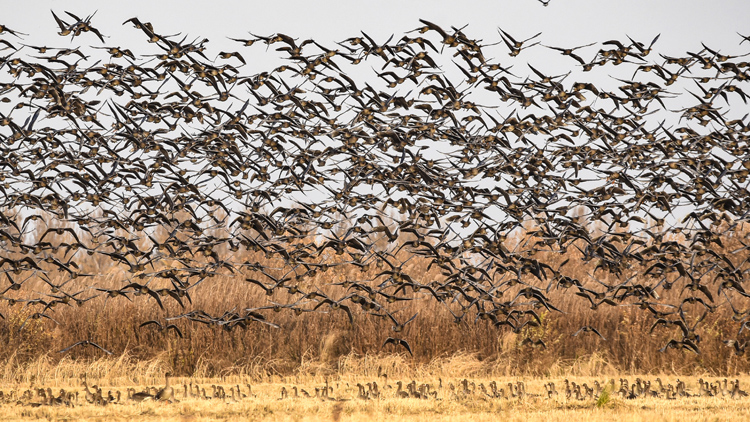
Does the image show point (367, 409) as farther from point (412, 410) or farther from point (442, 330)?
point (442, 330)

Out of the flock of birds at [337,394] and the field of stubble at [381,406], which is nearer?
the field of stubble at [381,406]

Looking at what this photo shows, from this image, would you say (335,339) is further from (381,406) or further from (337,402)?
(381,406)

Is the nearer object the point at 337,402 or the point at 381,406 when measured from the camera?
the point at 381,406

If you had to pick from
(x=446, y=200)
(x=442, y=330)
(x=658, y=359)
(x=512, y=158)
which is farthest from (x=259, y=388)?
(x=658, y=359)

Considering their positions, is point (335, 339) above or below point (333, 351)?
above

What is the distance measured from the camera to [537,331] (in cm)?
1675

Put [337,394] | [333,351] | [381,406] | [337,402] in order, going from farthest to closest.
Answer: [333,351], [337,394], [337,402], [381,406]

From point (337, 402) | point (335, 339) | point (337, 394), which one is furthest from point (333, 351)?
point (337, 402)

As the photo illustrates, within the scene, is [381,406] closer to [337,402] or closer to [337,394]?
[337,402]

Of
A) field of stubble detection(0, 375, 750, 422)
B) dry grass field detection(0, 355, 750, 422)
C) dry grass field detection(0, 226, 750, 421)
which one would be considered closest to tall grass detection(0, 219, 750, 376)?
dry grass field detection(0, 226, 750, 421)

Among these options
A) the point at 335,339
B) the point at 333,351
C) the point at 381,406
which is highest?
the point at 335,339

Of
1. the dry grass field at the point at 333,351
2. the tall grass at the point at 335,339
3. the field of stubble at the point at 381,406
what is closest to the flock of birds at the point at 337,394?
the field of stubble at the point at 381,406

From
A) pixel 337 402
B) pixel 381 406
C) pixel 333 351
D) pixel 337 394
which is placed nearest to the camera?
pixel 381 406

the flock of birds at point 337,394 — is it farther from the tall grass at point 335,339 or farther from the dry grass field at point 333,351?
the tall grass at point 335,339
